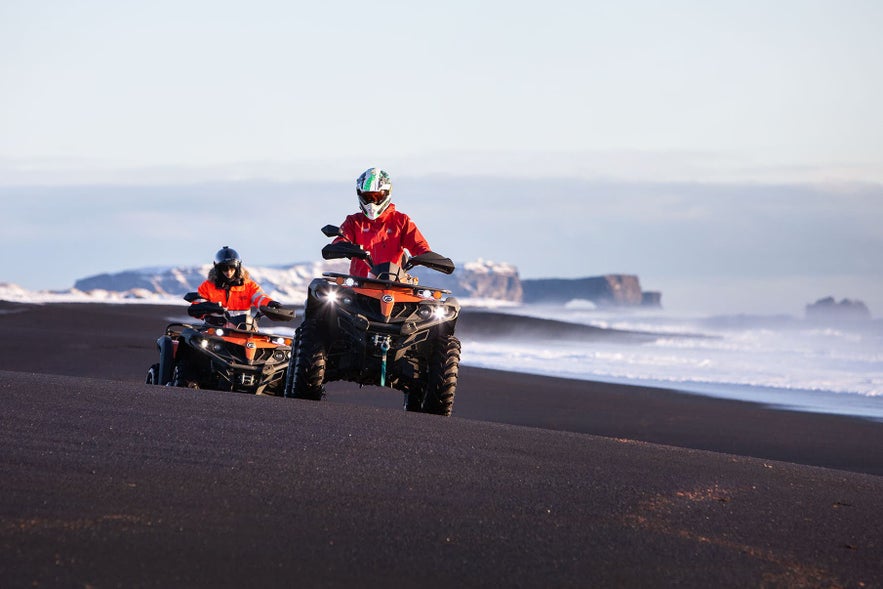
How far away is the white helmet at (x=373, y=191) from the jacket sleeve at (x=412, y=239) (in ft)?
1.01

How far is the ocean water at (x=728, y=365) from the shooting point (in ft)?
77.6

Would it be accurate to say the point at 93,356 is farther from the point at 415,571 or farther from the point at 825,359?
the point at 825,359

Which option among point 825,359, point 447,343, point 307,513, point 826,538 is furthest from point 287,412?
point 825,359

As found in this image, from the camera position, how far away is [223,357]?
14578mm

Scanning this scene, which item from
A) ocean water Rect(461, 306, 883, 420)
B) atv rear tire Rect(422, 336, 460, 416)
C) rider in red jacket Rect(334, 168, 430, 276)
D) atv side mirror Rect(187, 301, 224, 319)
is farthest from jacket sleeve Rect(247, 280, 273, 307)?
ocean water Rect(461, 306, 883, 420)

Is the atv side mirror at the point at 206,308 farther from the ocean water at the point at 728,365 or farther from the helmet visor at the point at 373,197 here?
the ocean water at the point at 728,365

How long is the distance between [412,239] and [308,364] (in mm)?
1670

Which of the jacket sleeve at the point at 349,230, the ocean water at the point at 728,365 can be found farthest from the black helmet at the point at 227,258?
the ocean water at the point at 728,365

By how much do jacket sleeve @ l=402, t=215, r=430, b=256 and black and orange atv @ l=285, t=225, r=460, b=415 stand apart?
389mm

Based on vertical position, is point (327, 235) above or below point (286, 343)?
above

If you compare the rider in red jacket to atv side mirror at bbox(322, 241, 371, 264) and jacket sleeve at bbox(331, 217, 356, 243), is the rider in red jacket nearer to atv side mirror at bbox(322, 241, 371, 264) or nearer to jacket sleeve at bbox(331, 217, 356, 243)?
jacket sleeve at bbox(331, 217, 356, 243)

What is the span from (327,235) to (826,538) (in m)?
6.97

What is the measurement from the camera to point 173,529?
19.6ft

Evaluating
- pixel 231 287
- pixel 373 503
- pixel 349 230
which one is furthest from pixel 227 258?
pixel 373 503
